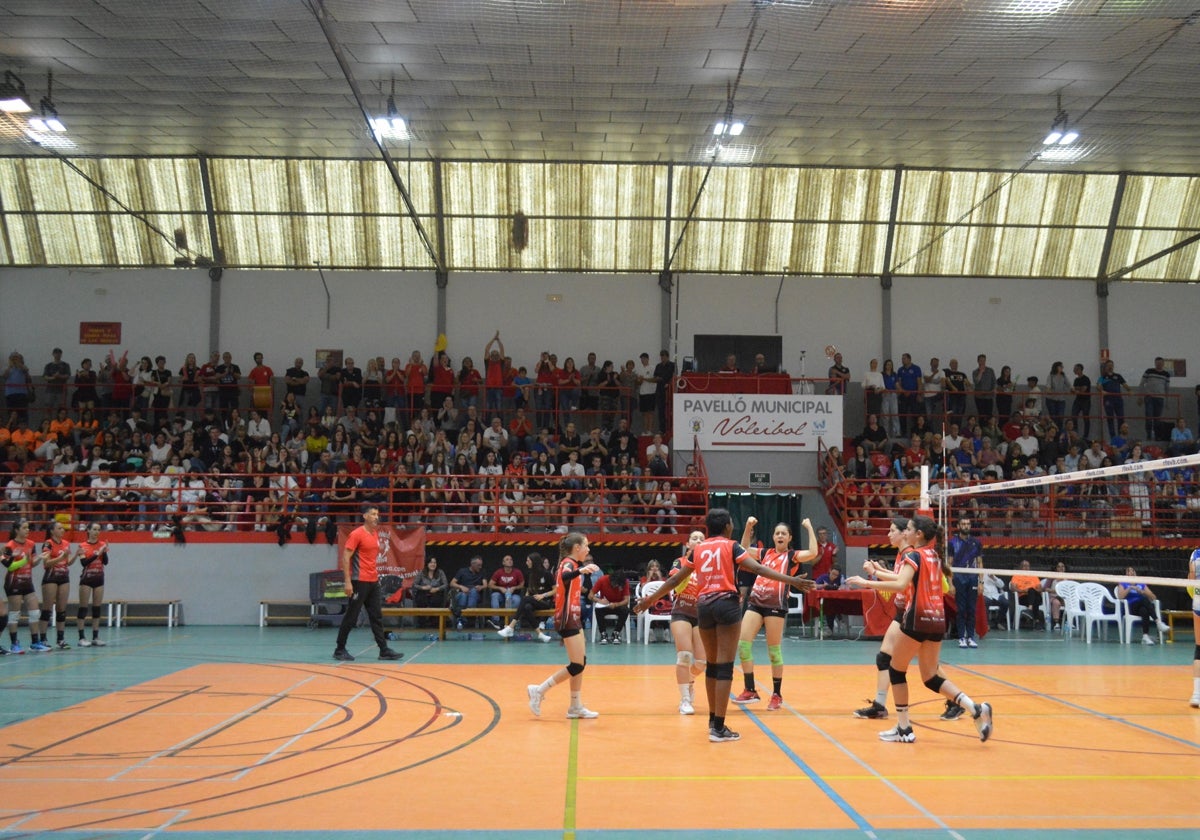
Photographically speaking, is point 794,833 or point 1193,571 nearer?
point 794,833

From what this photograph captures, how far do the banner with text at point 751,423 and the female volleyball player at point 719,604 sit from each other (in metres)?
15.5

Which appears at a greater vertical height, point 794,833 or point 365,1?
point 365,1

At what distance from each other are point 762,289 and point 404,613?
1514cm

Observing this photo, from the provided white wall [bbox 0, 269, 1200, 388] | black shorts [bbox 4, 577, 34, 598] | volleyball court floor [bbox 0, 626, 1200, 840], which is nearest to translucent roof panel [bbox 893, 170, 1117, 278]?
white wall [bbox 0, 269, 1200, 388]

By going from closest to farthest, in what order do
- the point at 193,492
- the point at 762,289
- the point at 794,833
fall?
the point at 794,833, the point at 193,492, the point at 762,289

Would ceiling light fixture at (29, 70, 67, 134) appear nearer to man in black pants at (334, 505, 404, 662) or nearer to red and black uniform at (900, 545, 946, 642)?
man in black pants at (334, 505, 404, 662)

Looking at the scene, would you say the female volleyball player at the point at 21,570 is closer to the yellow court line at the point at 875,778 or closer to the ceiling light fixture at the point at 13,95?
the ceiling light fixture at the point at 13,95

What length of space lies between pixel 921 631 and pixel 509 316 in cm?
2161

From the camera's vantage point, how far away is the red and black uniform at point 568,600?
1094cm

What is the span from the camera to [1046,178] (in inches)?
1132

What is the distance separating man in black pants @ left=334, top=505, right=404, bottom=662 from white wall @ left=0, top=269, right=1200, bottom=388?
1392 centimetres

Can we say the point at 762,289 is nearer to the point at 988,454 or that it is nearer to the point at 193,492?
the point at 988,454

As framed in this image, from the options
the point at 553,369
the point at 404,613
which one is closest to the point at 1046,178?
the point at 553,369

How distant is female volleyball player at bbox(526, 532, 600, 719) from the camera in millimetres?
10766
